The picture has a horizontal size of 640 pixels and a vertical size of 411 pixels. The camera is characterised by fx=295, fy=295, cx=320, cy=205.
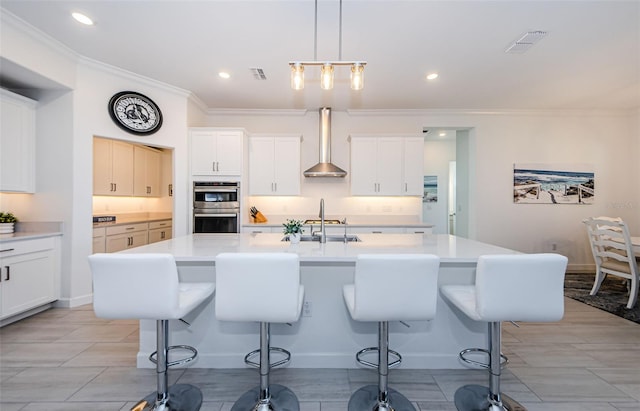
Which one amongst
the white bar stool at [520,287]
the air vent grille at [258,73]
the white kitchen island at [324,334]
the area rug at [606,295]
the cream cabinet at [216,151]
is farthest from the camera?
the cream cabinet at [216,151]

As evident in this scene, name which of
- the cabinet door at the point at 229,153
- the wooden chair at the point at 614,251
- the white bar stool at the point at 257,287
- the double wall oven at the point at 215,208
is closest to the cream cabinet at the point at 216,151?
the cabinet door at the point at 229,153

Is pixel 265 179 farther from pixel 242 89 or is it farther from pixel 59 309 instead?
pixel 59 309

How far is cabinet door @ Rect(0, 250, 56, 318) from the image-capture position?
2.79 meters

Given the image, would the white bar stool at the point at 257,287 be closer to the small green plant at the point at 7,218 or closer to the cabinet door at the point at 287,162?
the small green plant at the point at 7,218

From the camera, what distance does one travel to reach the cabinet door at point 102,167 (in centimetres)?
431

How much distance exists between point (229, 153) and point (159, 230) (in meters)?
2.15

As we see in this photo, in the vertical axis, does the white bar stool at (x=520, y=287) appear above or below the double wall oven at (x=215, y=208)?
below

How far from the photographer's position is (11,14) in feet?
8.50

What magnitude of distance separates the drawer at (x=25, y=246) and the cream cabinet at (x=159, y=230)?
183cm

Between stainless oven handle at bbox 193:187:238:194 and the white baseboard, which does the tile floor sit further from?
stainless oven handle at bbox 193:187:238:194

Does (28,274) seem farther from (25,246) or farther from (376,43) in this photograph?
(376,43)

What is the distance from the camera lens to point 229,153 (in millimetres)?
4477

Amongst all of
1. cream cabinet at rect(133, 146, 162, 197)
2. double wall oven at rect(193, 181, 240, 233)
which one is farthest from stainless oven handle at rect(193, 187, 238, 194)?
cream cabinet at rect(133, 146, 162, 197)

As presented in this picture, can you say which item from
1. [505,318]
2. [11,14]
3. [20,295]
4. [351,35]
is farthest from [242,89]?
[505,318]
